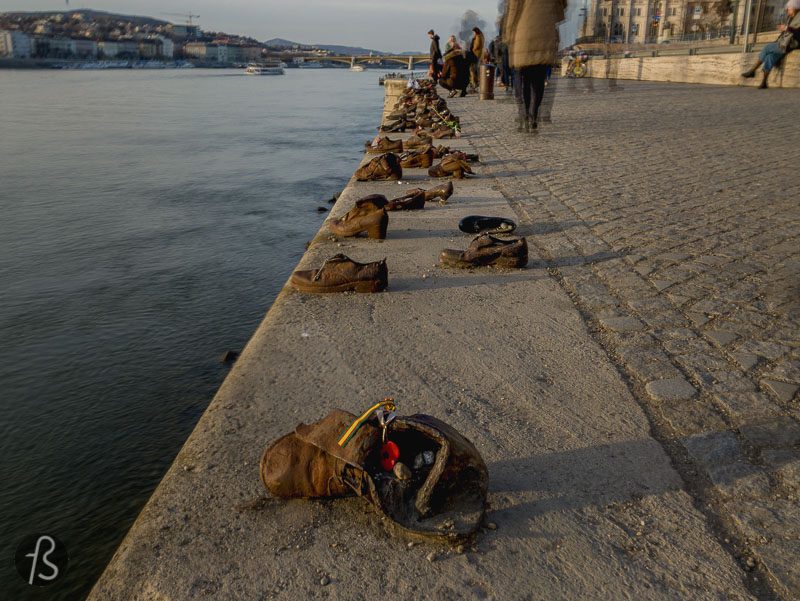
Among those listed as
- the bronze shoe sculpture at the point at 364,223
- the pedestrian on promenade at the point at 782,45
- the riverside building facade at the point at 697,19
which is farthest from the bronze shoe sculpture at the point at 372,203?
the riverside building facade at the point at 697,19

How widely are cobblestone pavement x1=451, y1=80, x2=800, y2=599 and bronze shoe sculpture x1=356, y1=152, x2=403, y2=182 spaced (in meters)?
1.17

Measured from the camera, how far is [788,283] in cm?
395

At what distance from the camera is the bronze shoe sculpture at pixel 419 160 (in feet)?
27.3

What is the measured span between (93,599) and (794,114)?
14.4 meters

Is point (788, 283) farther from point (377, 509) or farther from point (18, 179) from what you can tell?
point (18, 179)

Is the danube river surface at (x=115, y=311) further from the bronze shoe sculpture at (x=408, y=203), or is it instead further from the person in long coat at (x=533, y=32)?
the person in long coat at (x=533, y=32)

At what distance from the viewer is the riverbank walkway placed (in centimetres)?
179

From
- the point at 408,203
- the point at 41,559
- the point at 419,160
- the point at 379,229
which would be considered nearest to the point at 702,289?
the point at 379,229

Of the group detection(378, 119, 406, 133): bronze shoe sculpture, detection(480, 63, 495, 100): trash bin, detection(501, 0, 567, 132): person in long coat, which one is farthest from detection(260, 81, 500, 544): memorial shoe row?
detection(480, 63, 495, 100): trash bin

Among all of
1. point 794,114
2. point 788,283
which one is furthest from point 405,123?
point 788,283

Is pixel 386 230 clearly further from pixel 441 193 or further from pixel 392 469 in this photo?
pixel 392 469

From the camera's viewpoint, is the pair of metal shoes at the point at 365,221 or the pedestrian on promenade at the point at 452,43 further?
the pedestrian on promenade at the point at 452,43

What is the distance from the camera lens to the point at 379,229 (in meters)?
4.99

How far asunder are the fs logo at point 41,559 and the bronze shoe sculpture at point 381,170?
18.5ft
